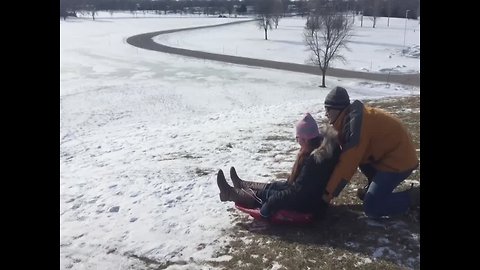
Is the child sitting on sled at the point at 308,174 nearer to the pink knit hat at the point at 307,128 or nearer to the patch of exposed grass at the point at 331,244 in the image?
the pink knit hat at the point at 307,128

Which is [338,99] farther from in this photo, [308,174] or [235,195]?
[235,195]

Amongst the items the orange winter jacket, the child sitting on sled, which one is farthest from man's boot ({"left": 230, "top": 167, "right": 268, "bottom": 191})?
the orange winter jacket

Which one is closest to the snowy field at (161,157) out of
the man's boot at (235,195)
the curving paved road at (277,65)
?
the man's boot at (235,195)

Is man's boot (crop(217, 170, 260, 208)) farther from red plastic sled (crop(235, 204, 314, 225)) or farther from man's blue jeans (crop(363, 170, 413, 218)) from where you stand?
man's blue jeans (crop(363, 170, 413, 218))

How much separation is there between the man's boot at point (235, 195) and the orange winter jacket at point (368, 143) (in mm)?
1040

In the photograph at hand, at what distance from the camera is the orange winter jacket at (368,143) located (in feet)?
13.7

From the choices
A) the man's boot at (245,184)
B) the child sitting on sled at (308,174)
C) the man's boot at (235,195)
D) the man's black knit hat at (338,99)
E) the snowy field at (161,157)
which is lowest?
the snowy field at (161,157)

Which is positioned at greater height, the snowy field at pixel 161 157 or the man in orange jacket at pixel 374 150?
the man in orange jacket at pixel 374 150

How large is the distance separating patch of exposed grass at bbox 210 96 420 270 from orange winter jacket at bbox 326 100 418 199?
0.51m

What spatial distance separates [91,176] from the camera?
7.61m

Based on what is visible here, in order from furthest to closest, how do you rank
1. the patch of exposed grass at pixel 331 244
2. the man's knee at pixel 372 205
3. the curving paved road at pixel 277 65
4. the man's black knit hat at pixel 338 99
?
the curving paved road at pixel 277 65 < the man's knee at pixel 372 205 < the man's black knit hat at pixel 338 99 < the patch of exposed grass at pixel 331 244

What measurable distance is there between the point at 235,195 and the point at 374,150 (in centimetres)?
177

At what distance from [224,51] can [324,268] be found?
4346 centimetres
